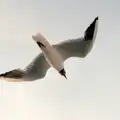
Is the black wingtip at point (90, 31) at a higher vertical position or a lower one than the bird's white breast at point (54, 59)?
higher

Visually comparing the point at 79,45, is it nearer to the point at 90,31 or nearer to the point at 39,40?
the point at 90,31

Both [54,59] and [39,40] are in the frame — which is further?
[54,59]

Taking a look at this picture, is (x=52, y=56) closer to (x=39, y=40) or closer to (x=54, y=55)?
(x=54, y=55)

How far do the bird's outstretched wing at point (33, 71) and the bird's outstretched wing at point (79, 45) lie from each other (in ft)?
0.28

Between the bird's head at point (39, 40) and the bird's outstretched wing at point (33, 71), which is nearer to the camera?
the bird's head at point (39, 40)

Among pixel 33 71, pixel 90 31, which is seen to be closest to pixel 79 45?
pixel 90 31

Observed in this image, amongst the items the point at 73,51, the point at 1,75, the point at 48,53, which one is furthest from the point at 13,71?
the point at 73,51

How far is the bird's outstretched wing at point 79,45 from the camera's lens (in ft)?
4.37

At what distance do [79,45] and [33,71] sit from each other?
215 mm

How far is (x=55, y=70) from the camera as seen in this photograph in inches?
54.2

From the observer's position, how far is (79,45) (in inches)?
56.2

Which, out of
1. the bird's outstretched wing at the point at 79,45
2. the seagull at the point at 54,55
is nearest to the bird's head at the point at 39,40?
the seagull at the point at 54,55

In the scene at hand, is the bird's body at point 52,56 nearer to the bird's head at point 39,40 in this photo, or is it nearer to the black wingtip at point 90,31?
the bird's head at point 39,40

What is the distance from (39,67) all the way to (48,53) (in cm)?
14
